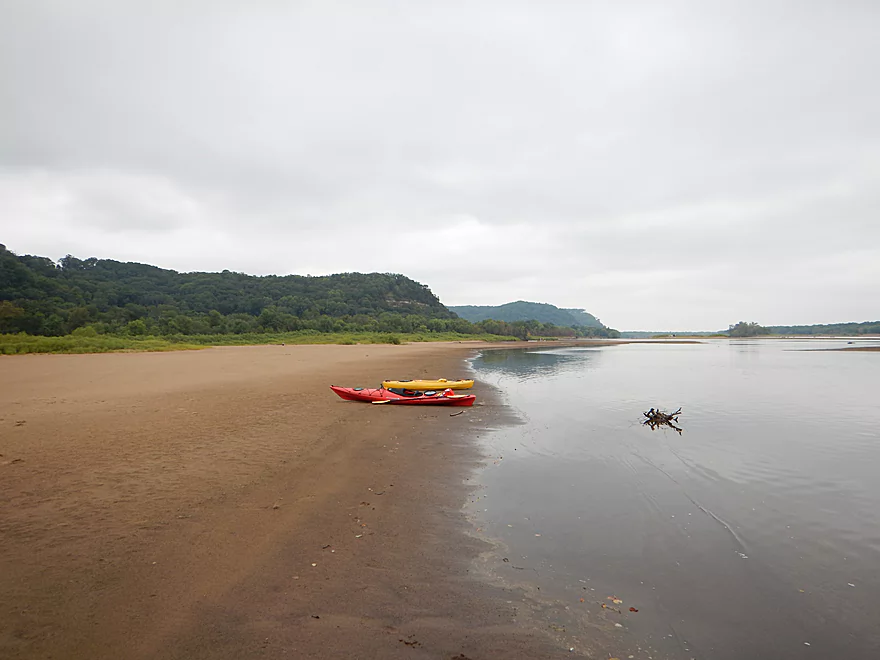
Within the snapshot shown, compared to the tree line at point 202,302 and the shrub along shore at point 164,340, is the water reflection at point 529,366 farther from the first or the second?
the tree line at point 202,302

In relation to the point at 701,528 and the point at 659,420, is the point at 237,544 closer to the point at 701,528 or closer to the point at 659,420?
the point at 701,528

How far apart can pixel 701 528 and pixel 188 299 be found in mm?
124820

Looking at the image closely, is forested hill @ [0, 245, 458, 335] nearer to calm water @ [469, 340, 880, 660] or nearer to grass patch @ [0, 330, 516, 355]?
grass patch @ [0, 330, 516, 355]

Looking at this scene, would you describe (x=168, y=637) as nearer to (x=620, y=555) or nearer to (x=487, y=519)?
(x=487, y=519)

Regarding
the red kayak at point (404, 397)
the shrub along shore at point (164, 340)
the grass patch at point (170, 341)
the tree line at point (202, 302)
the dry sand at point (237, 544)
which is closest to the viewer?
the dry sand at point (237, 544)

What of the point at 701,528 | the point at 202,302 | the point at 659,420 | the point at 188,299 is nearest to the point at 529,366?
the point at 659,420

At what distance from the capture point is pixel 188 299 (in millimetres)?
111125

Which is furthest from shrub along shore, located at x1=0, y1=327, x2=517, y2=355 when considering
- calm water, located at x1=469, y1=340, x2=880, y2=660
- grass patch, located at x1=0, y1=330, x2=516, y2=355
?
A: calm water, located at x1=469, y1=340, x2=880, y2=660

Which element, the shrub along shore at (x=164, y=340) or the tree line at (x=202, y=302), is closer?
the shrub along shore at (x=164, y=340)

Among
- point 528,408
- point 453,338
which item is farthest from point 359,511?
point 453,338

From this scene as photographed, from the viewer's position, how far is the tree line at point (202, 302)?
58.2 m

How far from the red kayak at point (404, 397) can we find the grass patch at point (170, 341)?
1243 inches

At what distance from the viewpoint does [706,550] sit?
6.45 meters

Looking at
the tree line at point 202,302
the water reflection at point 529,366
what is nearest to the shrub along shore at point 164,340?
the tree line at point 202,302
